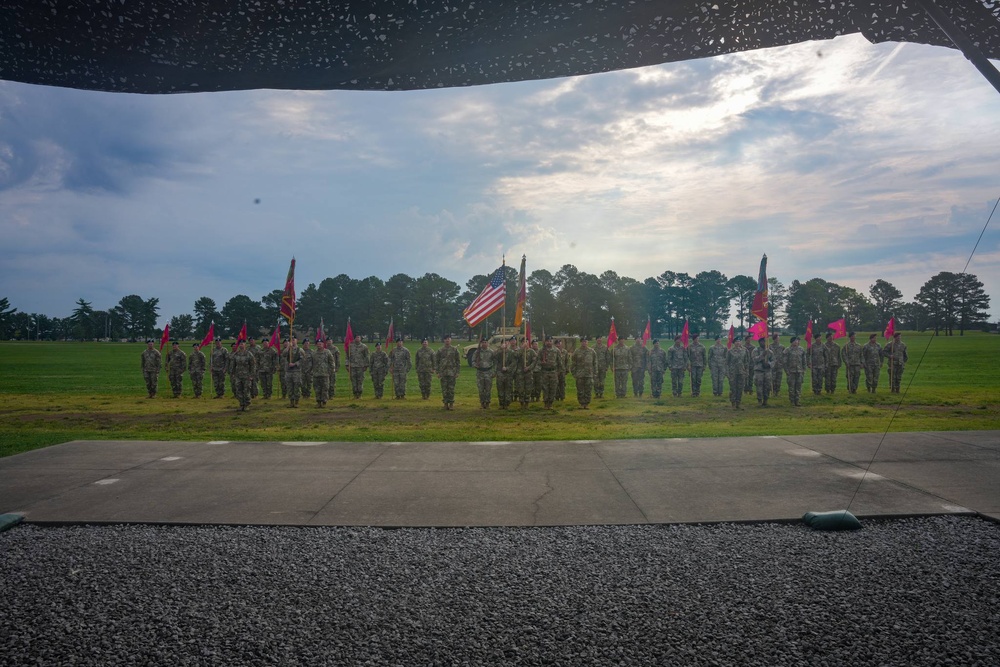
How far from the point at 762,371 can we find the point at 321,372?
11487 mm

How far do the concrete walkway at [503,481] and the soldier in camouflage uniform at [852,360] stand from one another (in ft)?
31.6

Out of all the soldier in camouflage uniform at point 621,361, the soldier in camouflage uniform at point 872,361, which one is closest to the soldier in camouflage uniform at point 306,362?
the soldier in camouflage uniform at point 621,361

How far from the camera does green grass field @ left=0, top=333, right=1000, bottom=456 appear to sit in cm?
973

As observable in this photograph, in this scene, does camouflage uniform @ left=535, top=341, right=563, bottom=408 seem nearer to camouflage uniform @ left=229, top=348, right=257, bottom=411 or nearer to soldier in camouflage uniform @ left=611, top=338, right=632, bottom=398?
soldier in camouflage uniform @ left=611, top=338, right=632, bottom=398

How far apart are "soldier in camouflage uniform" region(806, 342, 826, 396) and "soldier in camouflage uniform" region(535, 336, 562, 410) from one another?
782cm

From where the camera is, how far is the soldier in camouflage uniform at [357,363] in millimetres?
17328

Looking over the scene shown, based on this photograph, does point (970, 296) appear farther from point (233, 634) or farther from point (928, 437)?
point (233, 634)

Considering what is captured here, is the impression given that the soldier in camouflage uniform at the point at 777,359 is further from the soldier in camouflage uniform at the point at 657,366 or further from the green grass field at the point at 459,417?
the soldier in camouflage uniform at the point at 657,366

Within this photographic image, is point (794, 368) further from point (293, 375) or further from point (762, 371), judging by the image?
point (293, 375)

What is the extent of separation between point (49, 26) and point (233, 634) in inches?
111

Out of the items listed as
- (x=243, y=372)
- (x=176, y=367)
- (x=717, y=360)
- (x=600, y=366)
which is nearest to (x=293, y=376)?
(x=243, y=372)

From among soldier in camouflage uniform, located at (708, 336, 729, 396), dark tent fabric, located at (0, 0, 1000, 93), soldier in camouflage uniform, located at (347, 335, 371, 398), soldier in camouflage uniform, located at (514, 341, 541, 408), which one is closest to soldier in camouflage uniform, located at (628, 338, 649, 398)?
soldier in camouflage uniform, located at (708, 336, 729, 396)

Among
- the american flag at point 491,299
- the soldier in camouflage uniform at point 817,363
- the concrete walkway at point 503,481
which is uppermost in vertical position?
the american flag at point 491,299

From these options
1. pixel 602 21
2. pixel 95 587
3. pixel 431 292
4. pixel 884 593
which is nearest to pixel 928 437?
pixel 884 593
